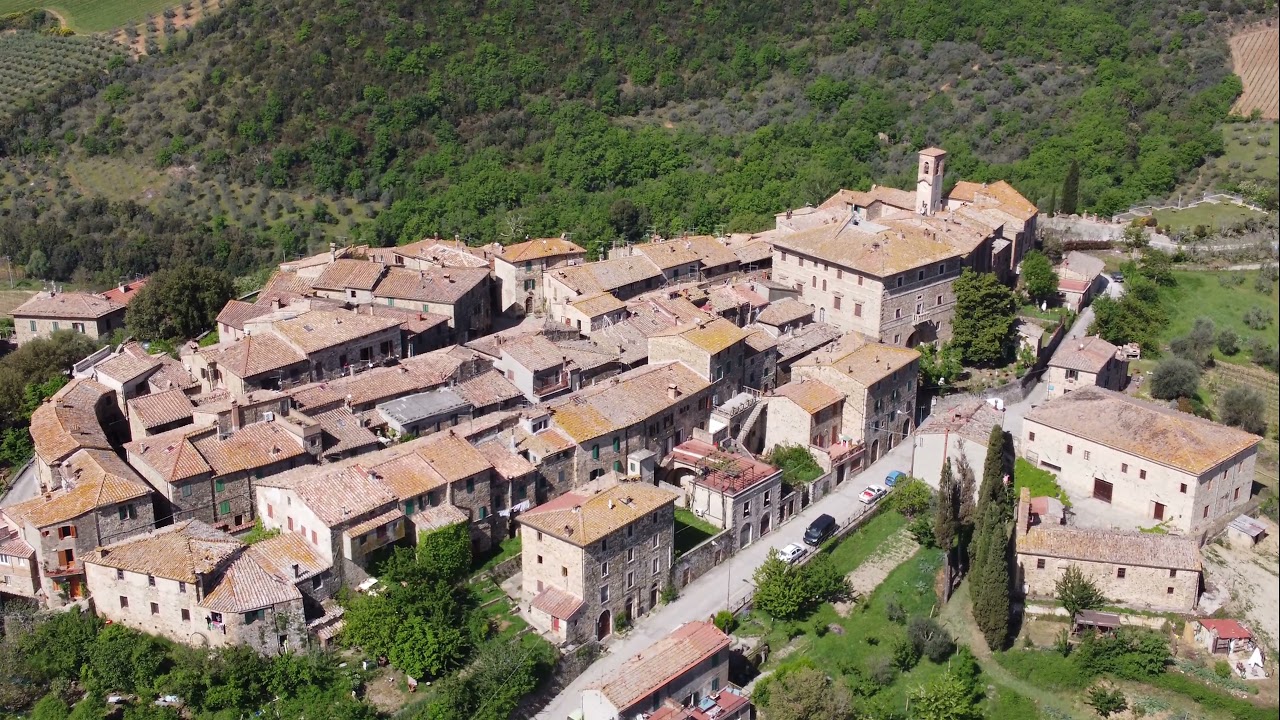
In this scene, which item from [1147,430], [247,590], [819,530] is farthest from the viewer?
[1147,430]

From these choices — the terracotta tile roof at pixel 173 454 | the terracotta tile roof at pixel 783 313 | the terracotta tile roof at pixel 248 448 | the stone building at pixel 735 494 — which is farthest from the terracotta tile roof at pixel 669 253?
the terracotta tile roof at pixel 173 454

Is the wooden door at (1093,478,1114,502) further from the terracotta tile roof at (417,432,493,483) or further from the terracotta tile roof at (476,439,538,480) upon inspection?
the terracotta tile roof at (417,432,493,483)

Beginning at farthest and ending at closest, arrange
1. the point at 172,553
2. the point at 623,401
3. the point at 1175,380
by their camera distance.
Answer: the point at 1175,380, the point at 623,401, the point at 172,553

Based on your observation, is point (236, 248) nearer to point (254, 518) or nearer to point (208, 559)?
point (254, 518)

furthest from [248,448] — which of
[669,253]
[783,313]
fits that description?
[669,253]

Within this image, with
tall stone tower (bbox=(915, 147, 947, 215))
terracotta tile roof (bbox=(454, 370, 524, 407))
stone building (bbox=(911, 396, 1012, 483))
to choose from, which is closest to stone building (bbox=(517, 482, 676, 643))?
terracotta tile roof (bbox=(454, 370, 524, 407))

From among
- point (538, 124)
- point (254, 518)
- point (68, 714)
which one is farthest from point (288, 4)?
point (68, 714)

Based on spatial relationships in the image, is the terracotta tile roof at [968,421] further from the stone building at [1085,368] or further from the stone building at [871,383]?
the stone building at [1085,368]

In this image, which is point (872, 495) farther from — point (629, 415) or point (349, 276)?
point (349, 276)
